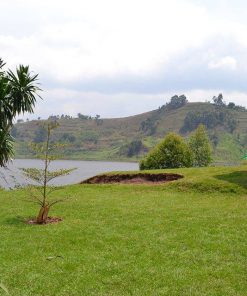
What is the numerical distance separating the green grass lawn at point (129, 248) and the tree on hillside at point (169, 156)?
151 ft

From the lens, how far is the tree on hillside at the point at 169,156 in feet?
277

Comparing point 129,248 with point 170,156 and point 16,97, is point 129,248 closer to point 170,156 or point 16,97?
point 16,97

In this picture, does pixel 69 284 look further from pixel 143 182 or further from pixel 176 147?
pixel 176 147

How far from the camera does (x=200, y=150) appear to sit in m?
111

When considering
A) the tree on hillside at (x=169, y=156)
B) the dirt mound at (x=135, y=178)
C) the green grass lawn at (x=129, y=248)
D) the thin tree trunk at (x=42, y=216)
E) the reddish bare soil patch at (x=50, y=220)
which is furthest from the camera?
the tree on hillside at (x=169, y=156)

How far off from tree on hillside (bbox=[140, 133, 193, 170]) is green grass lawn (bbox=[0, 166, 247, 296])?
4614 cm

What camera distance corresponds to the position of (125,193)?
43906 mm

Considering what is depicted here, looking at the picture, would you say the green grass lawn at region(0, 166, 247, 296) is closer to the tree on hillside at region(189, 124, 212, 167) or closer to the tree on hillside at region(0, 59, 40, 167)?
the tree on hillside at region(0, 59, 40, 167)

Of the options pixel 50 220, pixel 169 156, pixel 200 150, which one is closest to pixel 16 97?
pixel 50 220

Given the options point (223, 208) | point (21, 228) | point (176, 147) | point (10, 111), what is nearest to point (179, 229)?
point (223, 208)

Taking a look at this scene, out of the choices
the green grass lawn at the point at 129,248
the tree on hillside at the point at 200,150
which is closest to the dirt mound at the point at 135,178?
the green grass lawn at the point at 129,248

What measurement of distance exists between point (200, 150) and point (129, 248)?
91353 mm

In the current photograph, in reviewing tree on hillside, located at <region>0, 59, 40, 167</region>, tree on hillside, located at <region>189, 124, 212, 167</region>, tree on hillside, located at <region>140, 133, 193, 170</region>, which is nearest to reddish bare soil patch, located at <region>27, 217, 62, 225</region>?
tree on hillside, located at <region>0, 59, 40, 167</region>

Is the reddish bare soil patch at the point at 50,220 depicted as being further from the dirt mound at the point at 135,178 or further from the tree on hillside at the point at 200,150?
the tree on hillside at the point at 200,150
